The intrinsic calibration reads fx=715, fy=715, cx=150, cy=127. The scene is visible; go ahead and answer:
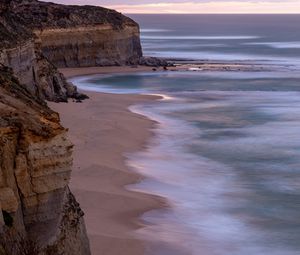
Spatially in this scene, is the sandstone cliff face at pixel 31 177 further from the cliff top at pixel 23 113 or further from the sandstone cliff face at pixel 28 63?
the sandstone cliff face at pixel 28 63

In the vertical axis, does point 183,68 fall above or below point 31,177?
below

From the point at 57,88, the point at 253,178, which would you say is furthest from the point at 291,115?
the point at 253,178

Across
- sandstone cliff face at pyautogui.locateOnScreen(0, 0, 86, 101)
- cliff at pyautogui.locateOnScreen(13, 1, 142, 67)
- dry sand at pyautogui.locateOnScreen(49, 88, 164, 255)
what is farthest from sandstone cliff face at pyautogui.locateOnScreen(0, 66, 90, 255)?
cliff at pyautogui.locateOnScreen(13, 1, 142, 67)

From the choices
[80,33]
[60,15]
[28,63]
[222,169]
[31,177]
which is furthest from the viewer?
[60,15]

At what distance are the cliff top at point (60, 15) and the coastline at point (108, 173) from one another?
2765cm

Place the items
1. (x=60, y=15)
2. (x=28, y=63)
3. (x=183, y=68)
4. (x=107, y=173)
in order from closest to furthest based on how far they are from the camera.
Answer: (x=107, y=173), (x=28, y=63), (x=60, y=15), (x=183, y=68)

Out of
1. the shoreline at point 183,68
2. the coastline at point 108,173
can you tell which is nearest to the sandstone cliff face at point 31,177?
the coastline at point 108,173

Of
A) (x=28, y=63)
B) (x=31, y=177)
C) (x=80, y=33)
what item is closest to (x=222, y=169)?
(x=28, y=63)

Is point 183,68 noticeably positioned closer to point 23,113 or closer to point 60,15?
point 60,15

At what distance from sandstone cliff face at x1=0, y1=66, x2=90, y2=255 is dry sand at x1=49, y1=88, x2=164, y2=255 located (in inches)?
163

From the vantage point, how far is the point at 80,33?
66.0 metres

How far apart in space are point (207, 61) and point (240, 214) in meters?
60.2

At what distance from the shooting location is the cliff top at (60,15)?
210ft

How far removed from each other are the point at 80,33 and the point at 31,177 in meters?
56.7
